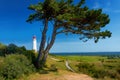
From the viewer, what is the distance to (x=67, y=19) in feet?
97.3

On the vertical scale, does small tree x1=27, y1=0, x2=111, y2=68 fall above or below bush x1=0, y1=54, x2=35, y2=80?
above

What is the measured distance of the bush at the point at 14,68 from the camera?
2556cm

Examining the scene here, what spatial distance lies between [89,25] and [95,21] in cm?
89

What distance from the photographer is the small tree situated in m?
30.1

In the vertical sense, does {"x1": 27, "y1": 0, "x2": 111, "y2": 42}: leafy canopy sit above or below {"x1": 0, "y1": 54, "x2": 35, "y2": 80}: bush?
above

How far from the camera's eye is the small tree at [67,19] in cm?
3008

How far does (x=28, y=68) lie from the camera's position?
2888 centimetres

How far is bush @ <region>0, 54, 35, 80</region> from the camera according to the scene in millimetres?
25562

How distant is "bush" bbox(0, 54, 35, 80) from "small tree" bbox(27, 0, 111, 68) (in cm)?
363

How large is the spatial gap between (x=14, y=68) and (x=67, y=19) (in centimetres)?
804

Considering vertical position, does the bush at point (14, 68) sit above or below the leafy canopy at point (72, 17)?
below

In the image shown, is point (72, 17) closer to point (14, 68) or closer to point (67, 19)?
point (67, 19)

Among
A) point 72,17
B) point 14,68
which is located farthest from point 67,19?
point 14,68

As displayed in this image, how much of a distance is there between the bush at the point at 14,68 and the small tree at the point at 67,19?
11.9ft
